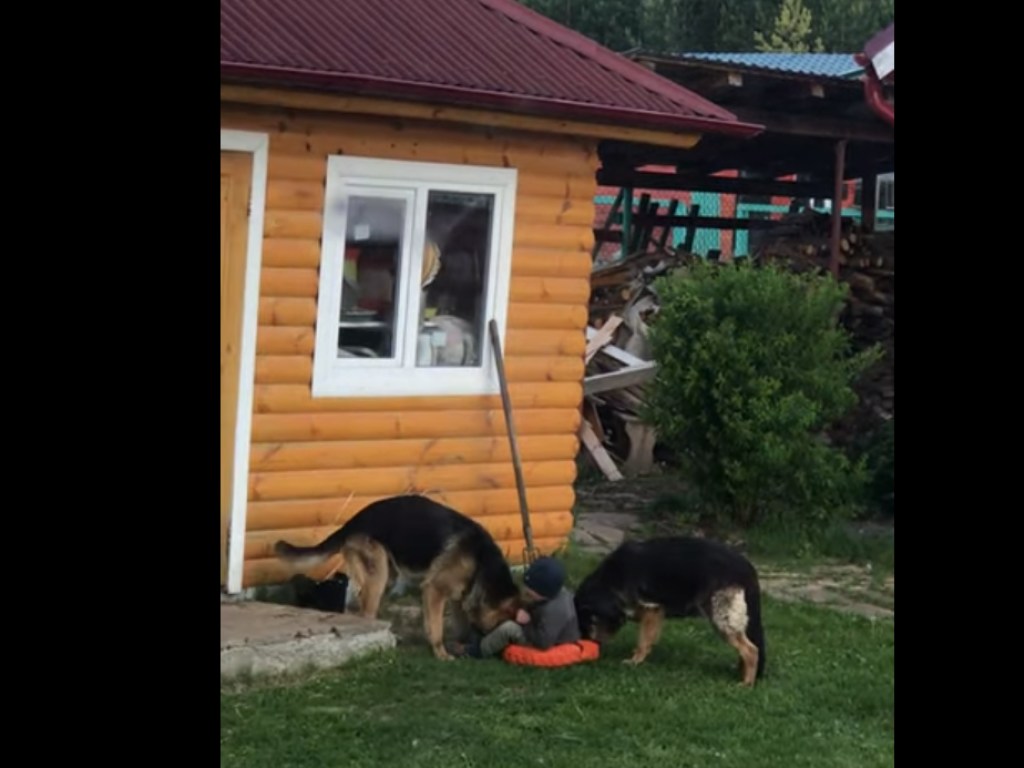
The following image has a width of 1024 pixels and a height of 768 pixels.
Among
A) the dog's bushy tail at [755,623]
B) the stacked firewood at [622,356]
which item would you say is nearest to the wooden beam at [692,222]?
the stacked firewood at [622,356]

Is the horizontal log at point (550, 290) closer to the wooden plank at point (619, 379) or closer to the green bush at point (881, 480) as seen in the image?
the green bush at point (881, 480)

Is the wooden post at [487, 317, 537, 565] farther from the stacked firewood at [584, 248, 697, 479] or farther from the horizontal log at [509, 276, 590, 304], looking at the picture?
the stacked firewood at [584, 248, 697, 479]

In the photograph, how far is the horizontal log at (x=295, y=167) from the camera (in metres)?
7.89

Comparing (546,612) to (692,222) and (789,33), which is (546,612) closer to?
(692,222)

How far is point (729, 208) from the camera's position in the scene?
95.1 feet

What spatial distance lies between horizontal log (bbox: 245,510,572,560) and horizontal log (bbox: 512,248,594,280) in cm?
148

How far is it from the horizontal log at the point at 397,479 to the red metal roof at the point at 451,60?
2124mm

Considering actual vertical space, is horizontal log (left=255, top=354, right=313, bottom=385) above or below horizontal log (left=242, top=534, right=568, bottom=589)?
above

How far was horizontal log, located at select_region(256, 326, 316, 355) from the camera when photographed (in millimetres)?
7992

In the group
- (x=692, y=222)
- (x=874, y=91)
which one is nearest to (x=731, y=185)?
(x=692, y=222)

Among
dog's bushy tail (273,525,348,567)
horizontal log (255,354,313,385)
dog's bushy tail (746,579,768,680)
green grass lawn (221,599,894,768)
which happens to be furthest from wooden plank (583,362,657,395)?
dog's bushy tail (746,579,768,680)

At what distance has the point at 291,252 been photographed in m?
8.04

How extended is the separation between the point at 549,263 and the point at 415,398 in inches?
47.8
